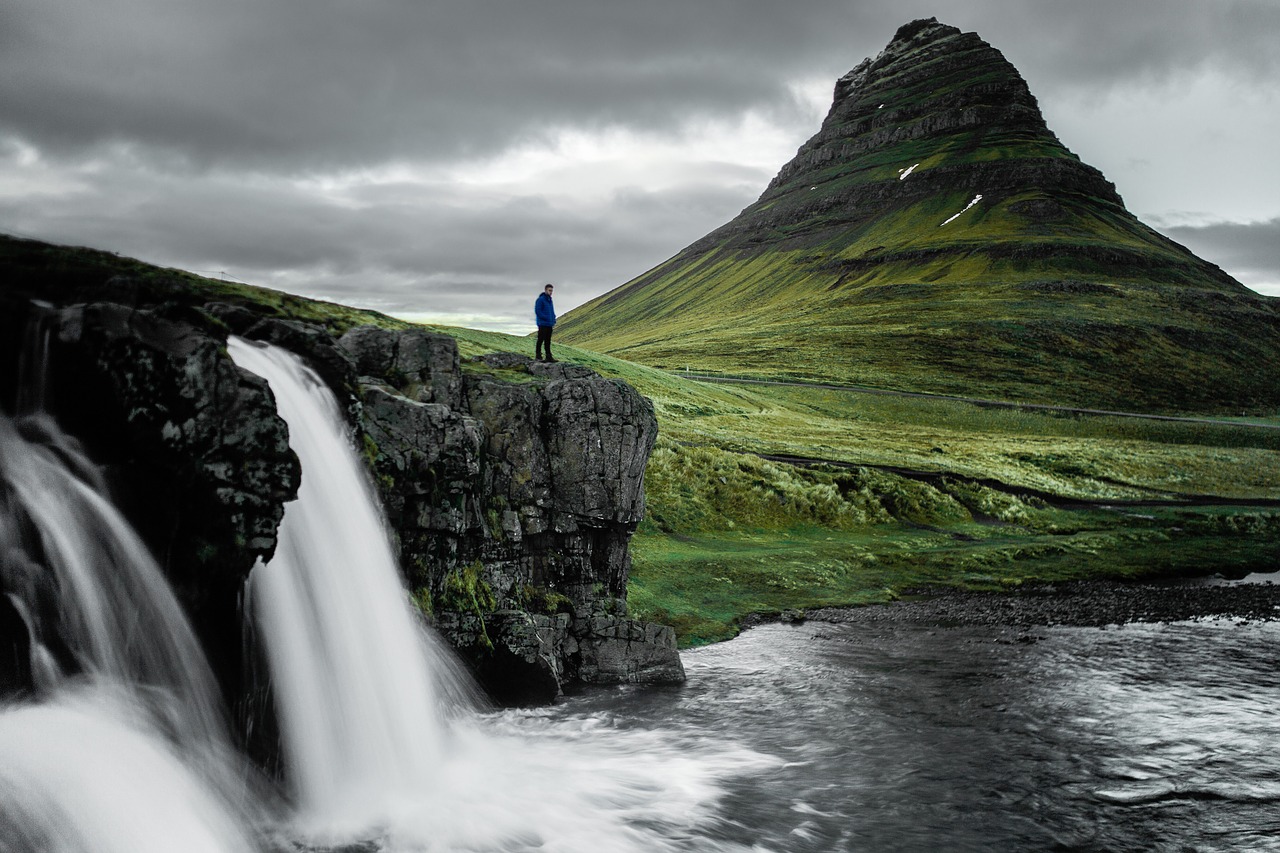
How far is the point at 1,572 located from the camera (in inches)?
524

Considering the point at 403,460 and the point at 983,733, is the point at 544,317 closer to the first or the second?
the point at 403,460

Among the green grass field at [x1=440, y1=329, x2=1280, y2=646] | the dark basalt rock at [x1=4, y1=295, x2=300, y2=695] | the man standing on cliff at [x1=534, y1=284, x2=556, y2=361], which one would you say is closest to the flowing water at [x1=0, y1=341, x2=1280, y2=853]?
the dark basalt rock at [x1=4, y1=295, x2=300, y2=695]

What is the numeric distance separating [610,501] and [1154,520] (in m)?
53.4

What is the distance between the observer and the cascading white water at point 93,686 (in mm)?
12656

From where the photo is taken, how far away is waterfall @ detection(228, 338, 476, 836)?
18500mm

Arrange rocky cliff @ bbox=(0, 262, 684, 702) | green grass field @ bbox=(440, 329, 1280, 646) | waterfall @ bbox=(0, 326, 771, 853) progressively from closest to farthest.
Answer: waterfall @ bbox=(0, 326, 771, 853), rocky cliff @ bbox=(0, 262, 684, 702), green grass field @ bbox=(440, 329, 1280, 646)

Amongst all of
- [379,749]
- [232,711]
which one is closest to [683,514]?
[379,749]

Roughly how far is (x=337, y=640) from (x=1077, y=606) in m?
36.5

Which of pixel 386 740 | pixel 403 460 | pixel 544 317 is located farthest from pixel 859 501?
pixel 386 740

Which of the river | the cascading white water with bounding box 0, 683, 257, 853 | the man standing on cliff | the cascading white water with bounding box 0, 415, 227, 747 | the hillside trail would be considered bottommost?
the river

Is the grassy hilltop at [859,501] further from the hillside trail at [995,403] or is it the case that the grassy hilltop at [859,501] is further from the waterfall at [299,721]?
the hillside trail at [995,403]

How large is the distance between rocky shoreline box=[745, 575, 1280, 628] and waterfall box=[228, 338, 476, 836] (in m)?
20.4

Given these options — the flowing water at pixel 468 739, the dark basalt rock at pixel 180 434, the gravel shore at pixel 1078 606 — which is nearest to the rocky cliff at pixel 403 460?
the dark basalt rock at pixel 180 434

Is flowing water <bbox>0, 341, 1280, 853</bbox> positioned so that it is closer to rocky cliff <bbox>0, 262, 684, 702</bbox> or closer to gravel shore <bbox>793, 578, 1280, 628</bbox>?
rocky cliff <bbox>0, 262, 684, 702</bbox>
